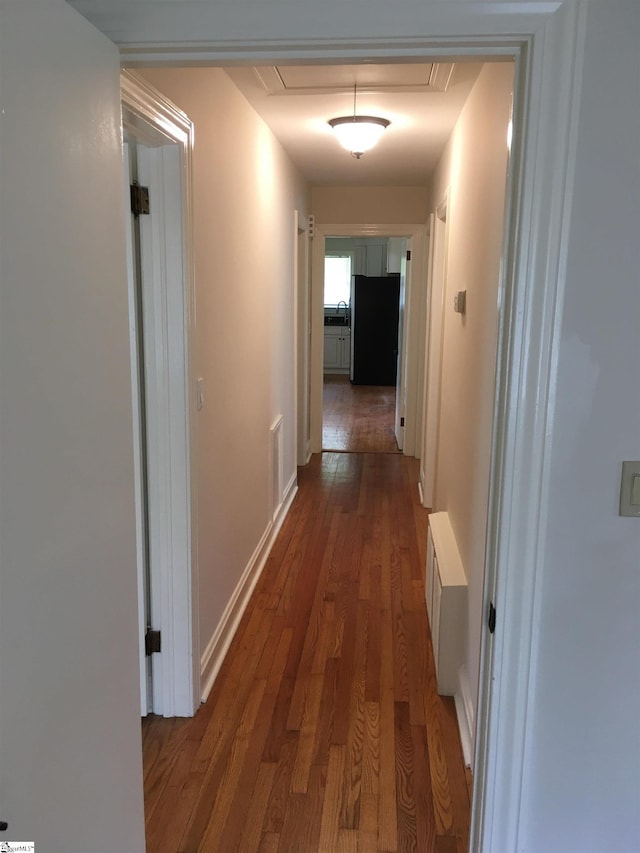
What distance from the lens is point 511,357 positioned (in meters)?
1.19

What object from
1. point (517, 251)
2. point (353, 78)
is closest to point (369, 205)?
point (353, 78)

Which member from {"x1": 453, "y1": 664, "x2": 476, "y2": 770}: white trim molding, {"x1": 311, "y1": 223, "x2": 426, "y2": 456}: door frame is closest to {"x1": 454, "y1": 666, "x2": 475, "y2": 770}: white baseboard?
{"x1": 453, "y1": 664, "x2": 476, "y2": 770}: white trim molding

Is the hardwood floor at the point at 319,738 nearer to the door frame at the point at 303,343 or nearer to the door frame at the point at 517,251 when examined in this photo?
the door frame at the point at 517,251

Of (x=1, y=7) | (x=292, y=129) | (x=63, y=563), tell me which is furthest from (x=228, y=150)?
(x=63, y=563)

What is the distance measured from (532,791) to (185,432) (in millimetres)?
1418

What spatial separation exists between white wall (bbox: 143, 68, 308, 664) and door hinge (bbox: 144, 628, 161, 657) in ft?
0.76

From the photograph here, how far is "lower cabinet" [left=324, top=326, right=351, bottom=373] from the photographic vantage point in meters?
11.5

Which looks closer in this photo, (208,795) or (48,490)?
(48,490)

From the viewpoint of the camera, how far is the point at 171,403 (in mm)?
2162

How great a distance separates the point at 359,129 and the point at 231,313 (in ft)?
4.38

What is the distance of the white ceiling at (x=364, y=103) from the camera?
267cm

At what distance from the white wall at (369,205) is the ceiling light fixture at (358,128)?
2.21m

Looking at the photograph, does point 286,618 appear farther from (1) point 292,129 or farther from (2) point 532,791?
(1) point 292,129

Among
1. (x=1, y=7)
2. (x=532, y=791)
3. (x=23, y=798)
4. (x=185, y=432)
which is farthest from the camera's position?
(x=185, y=432)
